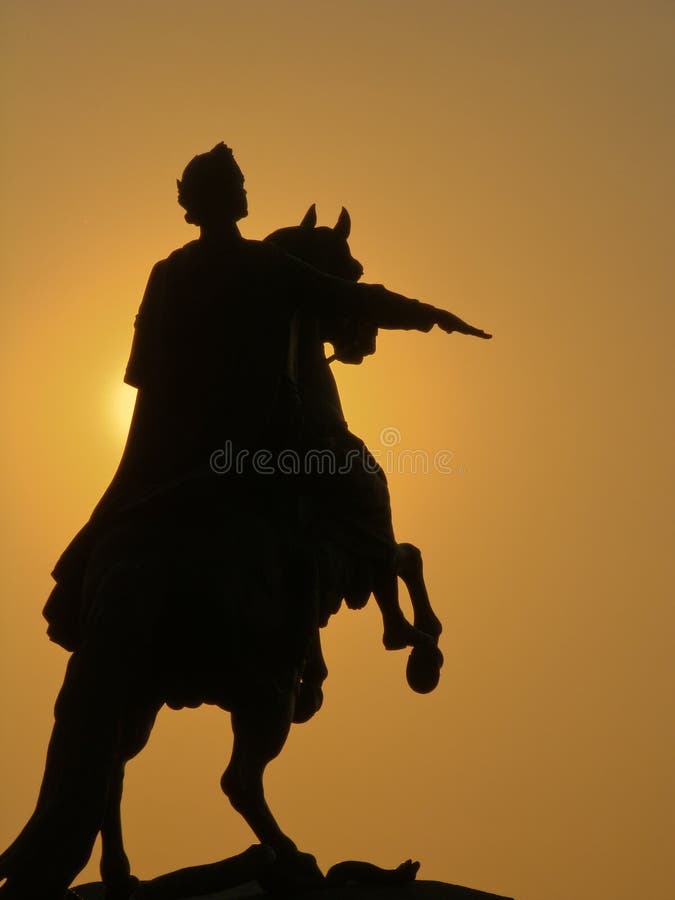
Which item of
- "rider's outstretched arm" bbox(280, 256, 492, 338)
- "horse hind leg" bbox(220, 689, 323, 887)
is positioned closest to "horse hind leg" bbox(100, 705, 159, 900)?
"horse hind leg" bbox(220, 689, 323, 887)

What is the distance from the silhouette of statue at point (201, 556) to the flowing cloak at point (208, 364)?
0.01 metres

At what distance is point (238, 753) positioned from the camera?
330 inches

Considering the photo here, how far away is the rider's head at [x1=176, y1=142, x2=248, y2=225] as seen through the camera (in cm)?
890

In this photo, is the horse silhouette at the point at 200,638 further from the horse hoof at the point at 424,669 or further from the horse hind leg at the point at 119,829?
the horse hoof at the point at 424,669

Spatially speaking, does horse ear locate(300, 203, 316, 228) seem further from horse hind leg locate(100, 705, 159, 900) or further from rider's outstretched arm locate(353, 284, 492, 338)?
horse hind leg locate(100, 705, 159, 900)

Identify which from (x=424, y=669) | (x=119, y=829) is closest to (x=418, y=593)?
(x=424, y=669)

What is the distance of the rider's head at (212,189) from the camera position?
8.90 meters

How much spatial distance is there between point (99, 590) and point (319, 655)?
1.43 metres

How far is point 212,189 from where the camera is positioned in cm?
891

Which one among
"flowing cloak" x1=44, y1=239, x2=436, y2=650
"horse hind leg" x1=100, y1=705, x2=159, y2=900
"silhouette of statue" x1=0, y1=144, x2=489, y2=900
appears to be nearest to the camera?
"silhouette of statue" x1=0, y1=144, x2=489, y2=900

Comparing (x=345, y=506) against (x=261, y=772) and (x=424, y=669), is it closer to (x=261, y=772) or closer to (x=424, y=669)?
(x=424, y=669)

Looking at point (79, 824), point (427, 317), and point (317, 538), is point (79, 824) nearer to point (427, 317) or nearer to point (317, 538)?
point (317, 538)

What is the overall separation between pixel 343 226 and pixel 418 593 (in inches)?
93.5

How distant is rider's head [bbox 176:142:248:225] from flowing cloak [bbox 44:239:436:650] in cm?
19
